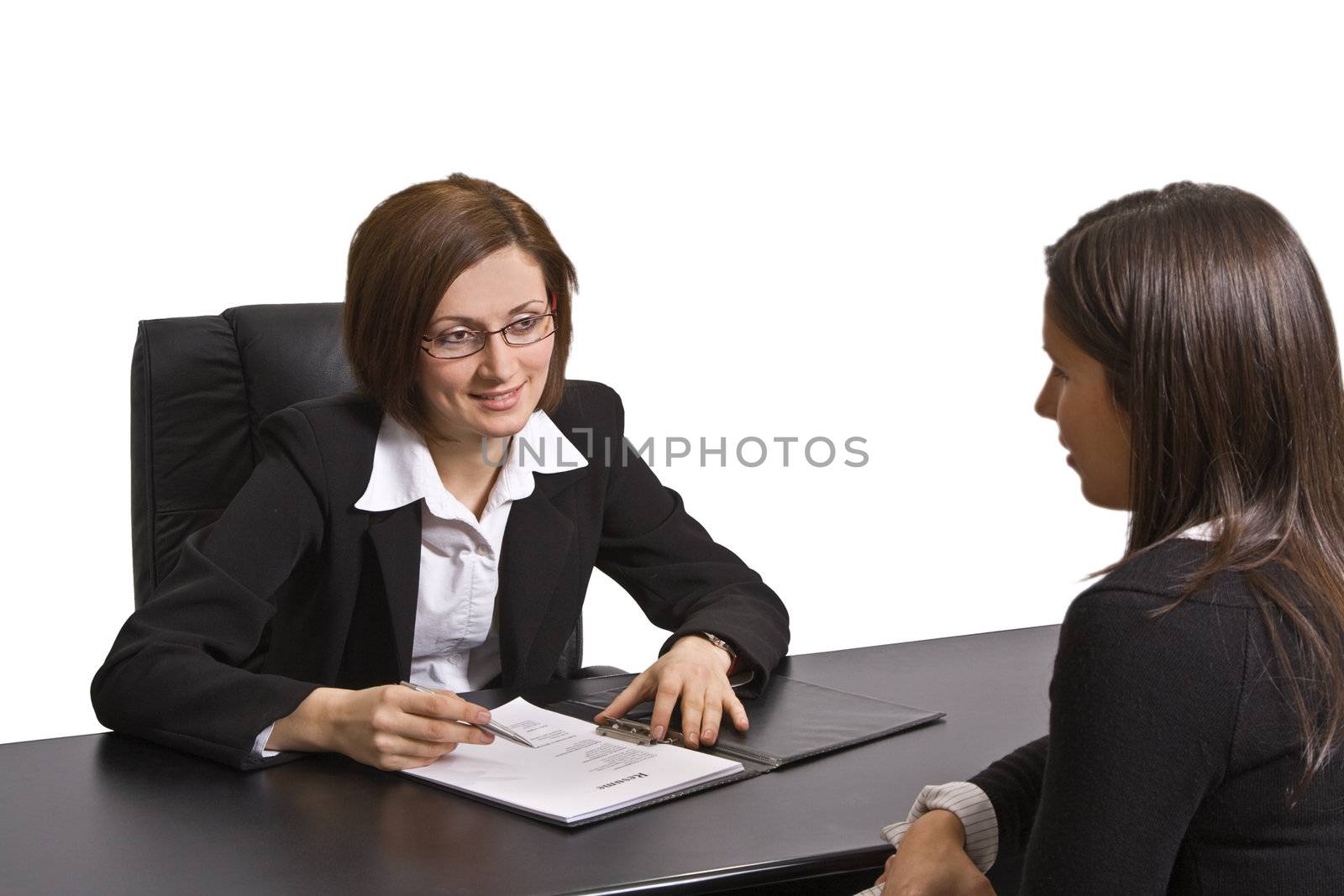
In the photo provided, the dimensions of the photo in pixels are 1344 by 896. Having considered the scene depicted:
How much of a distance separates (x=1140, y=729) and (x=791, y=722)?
2.21 ft

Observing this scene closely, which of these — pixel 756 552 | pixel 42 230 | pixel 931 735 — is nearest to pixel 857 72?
pixel 756 552

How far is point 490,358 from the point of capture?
1.90 meters

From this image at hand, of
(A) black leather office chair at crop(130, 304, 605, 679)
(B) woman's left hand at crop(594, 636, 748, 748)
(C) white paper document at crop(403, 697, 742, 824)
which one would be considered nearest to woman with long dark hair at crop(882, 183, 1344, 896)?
(C) white paper document at crop(403, 697, 742, 824)

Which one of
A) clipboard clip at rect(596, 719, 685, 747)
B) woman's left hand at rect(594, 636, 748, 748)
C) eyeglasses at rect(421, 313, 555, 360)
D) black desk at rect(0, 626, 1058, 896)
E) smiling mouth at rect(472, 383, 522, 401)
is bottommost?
black desk at rect(0, 626, 1058, 896)

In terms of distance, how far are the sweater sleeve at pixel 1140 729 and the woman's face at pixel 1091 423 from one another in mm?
160

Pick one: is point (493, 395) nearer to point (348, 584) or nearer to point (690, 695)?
point (348, 584)

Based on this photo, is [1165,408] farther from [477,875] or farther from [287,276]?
[287,276]

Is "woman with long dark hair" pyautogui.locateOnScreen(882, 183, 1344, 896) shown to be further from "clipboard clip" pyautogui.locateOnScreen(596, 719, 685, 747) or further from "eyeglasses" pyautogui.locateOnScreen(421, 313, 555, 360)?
"eyeglasses" pyautogui.locateOnScreen(421, 313, 555, 360)

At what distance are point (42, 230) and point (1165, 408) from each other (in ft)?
8.48

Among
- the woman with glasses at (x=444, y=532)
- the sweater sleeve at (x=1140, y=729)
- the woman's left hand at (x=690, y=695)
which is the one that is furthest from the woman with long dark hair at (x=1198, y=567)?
the woman with glasses at (x=444, y=532)

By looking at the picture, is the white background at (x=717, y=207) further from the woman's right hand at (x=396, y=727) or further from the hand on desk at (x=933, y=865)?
the hand on desk at (x=933, y=865)

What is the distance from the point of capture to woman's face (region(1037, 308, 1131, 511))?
114 centimetres

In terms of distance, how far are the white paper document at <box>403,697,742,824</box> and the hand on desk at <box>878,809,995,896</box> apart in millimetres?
252

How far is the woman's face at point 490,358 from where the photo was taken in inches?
74.5
